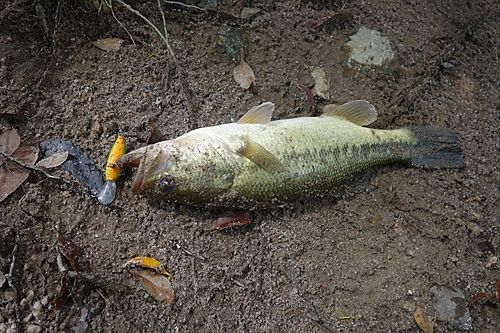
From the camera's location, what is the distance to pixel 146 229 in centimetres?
389

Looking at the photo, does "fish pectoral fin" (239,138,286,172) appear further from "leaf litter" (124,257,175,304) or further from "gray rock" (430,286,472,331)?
"gray rock" (430,286,472,331)

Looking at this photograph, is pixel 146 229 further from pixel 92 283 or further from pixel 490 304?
pixel 490 304

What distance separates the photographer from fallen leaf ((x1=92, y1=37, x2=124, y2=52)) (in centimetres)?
444

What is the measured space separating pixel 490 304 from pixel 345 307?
4.01 feet

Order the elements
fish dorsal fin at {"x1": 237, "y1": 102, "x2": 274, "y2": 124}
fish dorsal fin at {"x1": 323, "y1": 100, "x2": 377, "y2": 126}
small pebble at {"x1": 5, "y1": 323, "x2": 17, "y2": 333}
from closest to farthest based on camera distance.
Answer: small pebble at {"x1": 5, "y1": 323, "x2": 17, "y2": 333} < fish dorsal fin at {"x1": 237, "y1": 102, "x2": 274, "y2": 124} < fish dorsal fin at {"x1": 323, "y1": 100, "x2": 377, "y2": 126}

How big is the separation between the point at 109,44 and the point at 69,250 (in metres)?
1.96

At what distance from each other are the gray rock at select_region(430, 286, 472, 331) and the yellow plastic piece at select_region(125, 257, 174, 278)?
216cm

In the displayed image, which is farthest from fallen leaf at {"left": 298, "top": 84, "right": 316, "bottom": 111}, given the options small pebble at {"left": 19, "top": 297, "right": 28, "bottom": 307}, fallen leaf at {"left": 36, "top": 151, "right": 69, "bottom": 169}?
small pebble at {"left": 19, "top": 297, "right": 28, "bottom": 307}

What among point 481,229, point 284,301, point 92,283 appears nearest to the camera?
point 92,283

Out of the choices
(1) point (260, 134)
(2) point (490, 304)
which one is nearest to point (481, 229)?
(2) point (490, 304)

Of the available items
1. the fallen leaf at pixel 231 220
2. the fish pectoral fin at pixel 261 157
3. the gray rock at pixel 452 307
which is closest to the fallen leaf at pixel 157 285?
the fallen leaf at pixel 231 220

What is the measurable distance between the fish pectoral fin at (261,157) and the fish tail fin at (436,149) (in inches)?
53.4

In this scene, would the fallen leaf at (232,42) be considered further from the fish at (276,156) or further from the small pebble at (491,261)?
the small pebble at (491,261)

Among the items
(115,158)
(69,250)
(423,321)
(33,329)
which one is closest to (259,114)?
(115,158)
